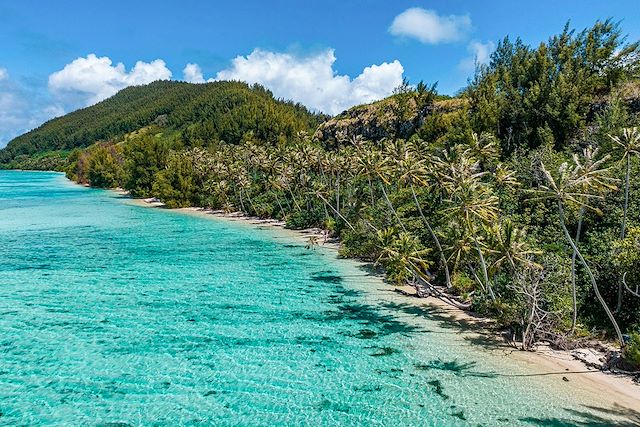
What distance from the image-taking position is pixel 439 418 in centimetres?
1659

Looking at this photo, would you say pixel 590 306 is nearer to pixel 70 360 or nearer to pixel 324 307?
pixel 324 307

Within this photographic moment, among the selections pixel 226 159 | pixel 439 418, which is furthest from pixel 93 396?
pixel 226 159

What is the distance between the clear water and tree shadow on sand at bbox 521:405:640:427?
0.19 meters

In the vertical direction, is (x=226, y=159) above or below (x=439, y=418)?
above

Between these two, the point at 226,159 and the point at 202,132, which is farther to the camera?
the point at 202,132

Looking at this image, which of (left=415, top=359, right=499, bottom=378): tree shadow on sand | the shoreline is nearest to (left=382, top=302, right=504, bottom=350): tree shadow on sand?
the shoreline

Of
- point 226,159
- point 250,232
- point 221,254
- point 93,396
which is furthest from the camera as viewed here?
point 226,159

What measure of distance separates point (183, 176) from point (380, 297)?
73.3 metres

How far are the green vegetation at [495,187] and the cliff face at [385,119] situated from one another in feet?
1.27

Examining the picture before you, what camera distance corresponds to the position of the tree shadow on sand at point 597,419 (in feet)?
52.7

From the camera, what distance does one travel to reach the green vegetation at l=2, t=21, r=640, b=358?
77.4 feet

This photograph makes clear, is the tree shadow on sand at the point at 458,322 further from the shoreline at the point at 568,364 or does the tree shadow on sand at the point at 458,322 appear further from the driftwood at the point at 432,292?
the driftwood at the point at 432,292

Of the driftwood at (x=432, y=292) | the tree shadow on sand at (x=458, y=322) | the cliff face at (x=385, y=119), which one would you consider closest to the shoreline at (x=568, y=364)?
the tree shadow on sand at (x=458, y=322)

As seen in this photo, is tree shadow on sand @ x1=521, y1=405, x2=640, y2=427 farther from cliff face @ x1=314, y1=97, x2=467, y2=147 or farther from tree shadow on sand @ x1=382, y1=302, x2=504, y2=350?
cliff face @ x1=314, y1=97, x2=467, y2=147
